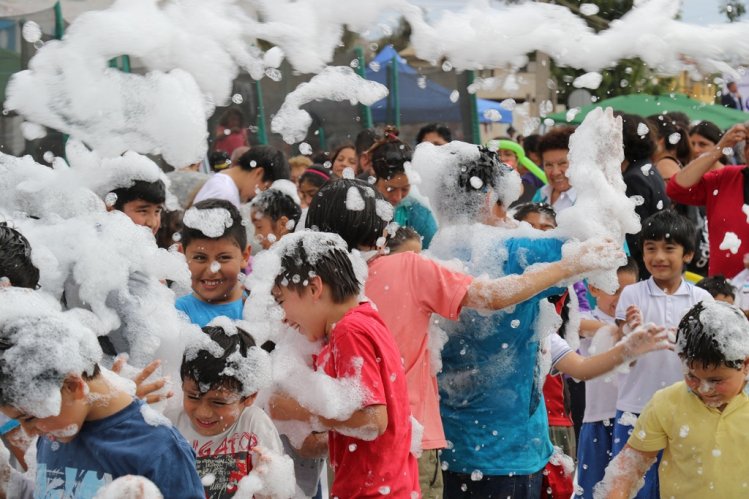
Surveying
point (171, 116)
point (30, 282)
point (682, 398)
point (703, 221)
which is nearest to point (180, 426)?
point (30, 282)

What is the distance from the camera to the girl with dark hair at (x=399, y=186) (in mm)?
4586

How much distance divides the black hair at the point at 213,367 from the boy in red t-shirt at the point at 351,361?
0.20 m

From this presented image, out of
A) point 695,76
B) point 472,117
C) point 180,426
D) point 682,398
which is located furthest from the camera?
point 472,117

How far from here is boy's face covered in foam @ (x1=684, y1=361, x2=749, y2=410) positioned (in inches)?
135

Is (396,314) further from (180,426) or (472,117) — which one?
(472,117)

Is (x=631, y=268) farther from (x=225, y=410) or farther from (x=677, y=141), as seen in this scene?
(x=225, y=410)

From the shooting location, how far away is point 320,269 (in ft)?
9.27

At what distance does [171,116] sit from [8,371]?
195cm

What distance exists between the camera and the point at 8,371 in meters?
2.13

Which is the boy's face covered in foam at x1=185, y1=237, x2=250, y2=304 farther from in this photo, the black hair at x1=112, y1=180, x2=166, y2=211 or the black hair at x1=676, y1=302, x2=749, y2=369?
the black hair at x1=676, y1=302, x2=749, y2=369

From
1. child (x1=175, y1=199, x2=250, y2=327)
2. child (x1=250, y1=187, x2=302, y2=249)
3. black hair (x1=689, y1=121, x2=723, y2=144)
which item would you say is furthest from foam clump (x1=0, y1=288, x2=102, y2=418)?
black hair (x1=689, y1=121, x2=723, y2=144)

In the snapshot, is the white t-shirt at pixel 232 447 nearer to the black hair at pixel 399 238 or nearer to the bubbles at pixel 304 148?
the black hair at pixel 399 238

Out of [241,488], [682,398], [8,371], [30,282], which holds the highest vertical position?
[8,371]

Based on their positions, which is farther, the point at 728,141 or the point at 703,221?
the point at 703,221
